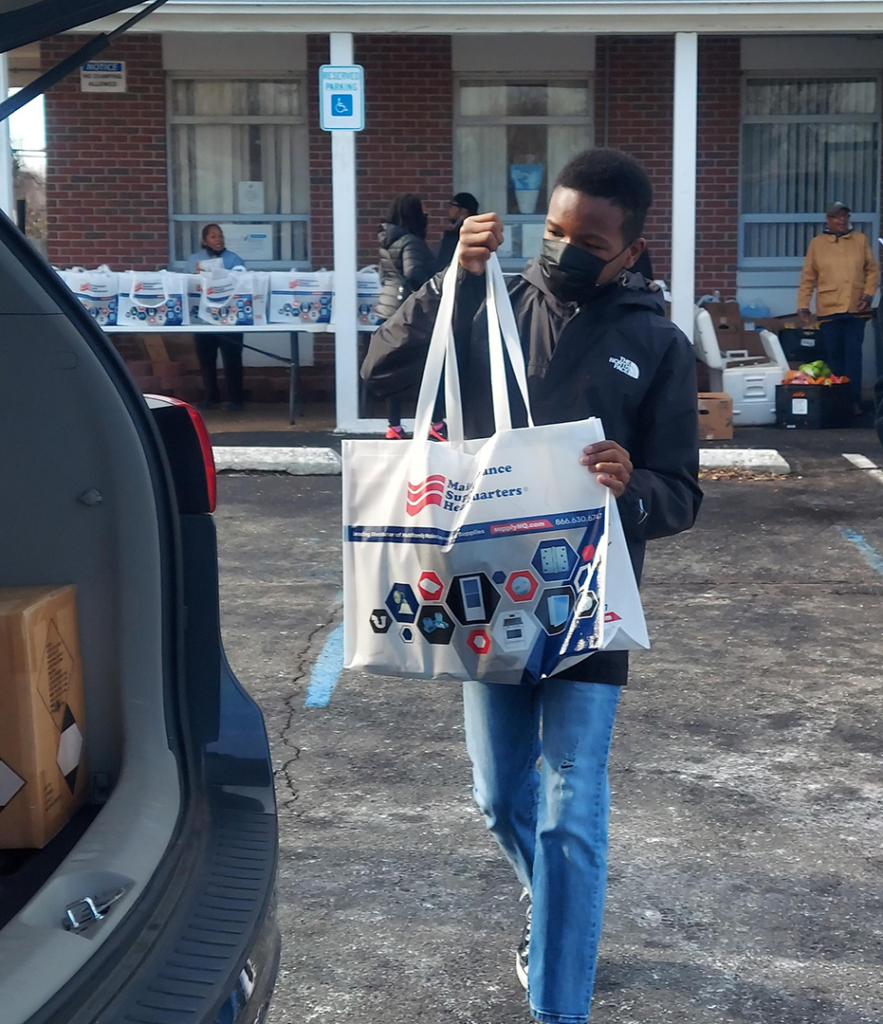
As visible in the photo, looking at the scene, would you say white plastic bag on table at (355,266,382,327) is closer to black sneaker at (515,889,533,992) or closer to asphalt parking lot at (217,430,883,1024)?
asphalt parking lot at (217,430,883,1024)

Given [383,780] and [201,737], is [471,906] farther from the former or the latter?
[201,737]

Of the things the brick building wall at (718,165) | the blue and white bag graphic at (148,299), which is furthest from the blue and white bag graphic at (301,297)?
the brick building wall at (718,165)

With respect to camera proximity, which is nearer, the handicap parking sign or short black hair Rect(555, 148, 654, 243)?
short black hair Rect(555, 148, 654, 243)

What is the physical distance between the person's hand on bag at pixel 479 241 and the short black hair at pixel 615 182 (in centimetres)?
20

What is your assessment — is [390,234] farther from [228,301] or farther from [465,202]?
[228,301]

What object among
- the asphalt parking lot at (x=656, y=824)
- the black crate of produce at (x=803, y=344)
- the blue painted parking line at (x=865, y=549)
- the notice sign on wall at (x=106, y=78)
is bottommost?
the asphalt parking lot at (x=656, y=824)

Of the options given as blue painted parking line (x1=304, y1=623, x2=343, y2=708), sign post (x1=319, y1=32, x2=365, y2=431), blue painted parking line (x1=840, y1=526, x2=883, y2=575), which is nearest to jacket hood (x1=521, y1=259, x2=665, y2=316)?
blue painted parking line (x1=304, y1=623, x2=343, y2=708)

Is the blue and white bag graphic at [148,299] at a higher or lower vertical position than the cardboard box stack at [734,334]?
higher

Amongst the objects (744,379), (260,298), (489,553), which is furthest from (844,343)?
(489,553)

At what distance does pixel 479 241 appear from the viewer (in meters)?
2.62

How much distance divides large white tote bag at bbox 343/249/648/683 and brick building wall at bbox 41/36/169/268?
11.6 metres

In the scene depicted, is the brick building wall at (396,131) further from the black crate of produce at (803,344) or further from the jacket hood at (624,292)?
the jacket hood at (624,292)

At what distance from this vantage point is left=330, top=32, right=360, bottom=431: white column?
35.8ft

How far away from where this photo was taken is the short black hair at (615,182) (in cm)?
270
